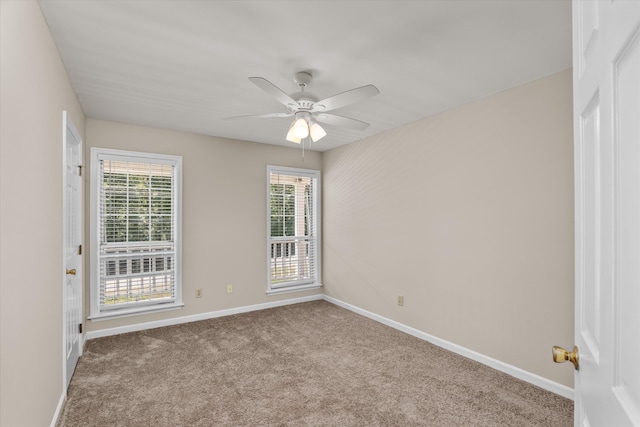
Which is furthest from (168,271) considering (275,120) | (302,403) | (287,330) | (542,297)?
(542,297)

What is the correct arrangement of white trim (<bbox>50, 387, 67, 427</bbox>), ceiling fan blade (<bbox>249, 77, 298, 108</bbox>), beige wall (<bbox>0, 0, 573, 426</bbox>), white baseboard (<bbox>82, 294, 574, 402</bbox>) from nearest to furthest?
1. beige wall (<bbox>0, 0, 573, 426</bbox>)
2. ceiling fan blade (<bbox>249, 77, 298, 108</bbox>)
3. white trim (<bbox>50, 387, 67, 427</bbox>)
4. white baseboard (<bbox>82, 294, 574, 402</bbox>)

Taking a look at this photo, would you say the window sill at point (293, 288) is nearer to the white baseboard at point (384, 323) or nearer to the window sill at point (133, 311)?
the white baseboard at point (384, 323)

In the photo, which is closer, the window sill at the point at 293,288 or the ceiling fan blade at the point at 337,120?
the ceiling fan blade at the point at 337,120

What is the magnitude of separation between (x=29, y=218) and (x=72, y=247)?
1.42m

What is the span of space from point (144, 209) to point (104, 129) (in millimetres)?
987

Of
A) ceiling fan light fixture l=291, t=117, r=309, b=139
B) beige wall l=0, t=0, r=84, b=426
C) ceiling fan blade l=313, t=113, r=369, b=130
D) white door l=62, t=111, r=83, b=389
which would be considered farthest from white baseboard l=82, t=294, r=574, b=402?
ceiling fan light fixture l=291, t=117, r=309, b=139

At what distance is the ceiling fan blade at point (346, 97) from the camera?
82.2 inches

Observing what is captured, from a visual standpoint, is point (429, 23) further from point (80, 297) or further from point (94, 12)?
point (80, 297)

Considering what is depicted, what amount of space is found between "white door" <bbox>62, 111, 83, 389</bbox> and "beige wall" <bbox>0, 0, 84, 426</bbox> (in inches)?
9.0

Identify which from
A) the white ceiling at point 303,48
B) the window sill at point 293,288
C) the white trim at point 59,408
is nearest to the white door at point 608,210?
the white ceiling at point 303,48

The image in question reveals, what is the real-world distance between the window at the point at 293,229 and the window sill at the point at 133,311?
4.32 feet

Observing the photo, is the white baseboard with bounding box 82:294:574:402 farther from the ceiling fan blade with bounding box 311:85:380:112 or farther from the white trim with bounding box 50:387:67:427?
the ceiling fan blade with bounding box 311:85:380:112

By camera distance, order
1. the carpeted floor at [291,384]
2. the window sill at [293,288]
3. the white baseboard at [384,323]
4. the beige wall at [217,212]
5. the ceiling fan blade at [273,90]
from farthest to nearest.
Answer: the window sill at [293,288] → the beige wall at [217,212] → the white baseboard at [384,323] → the carpeted floor at [291,384] → the ceiling fan blade at [273,90]

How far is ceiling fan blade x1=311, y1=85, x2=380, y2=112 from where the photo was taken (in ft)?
6.85
